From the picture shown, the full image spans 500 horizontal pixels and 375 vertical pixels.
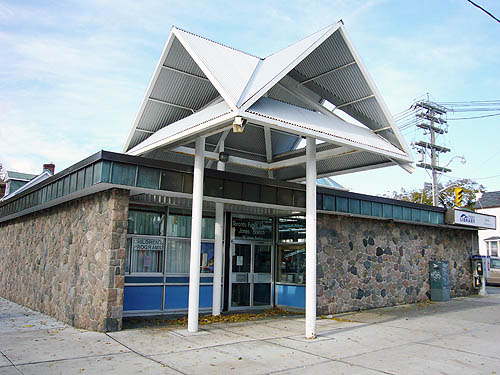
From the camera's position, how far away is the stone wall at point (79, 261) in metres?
9.66

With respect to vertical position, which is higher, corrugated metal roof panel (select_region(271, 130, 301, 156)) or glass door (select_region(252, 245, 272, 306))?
corrugated metal roof panel (select_region(271, 130, 301, 156))

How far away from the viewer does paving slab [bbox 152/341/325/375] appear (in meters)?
7.06

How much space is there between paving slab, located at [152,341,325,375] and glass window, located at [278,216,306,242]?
593 cm

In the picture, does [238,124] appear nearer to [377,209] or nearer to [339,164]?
[339,164]

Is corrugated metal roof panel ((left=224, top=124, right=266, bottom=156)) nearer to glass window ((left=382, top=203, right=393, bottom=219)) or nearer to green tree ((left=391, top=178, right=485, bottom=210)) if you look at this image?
glass window ((left=382, top=203, right=393, bottom=219))

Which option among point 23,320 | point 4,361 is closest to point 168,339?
point 4,361

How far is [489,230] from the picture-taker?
4262 cm

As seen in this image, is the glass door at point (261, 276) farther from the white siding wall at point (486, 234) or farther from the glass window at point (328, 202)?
the white siding wall at point (486, 234)

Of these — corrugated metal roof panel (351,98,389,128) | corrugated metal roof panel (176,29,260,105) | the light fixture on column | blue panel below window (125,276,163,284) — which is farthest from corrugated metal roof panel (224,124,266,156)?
the light fixture on column

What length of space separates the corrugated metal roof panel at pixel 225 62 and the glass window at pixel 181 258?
5.65 meters

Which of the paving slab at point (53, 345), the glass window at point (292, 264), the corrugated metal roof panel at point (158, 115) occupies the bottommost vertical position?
the paving slab at point (53, 345)

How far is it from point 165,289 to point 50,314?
3.14 meters

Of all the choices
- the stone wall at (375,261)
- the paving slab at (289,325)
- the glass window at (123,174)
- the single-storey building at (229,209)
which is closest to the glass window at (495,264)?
the stone wall at (375,261)

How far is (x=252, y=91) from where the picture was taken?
8609 millimetres
